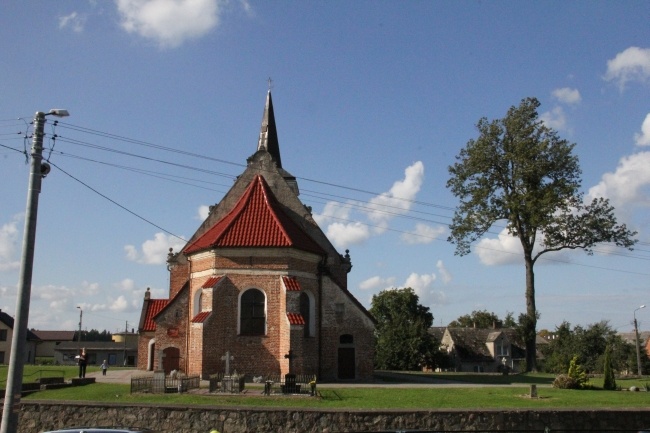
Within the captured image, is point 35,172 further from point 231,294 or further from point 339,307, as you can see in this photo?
point 339,307

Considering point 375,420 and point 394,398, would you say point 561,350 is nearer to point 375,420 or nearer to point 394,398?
point 394,398

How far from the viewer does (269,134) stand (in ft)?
159

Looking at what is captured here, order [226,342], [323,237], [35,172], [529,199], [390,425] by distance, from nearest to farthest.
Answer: [35,172] → [390,425] → [226,342] → [323,237] → [529,199]

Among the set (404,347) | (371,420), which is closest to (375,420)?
(371,420)

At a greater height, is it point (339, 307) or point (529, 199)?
point (529, 199)

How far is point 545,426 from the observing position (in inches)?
628

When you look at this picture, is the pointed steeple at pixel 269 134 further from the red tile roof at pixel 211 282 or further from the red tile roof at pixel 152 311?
the red tile roof at pixel 211 282

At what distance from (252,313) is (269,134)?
2363cm

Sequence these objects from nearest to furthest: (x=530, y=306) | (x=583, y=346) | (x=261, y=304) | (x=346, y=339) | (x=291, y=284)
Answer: (x=291, y=284) → (x=261, y=304) → (x=346, y=339) → (x=530, y=306) → (x=583, y=346)

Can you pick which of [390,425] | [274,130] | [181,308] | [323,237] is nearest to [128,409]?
[390,425]

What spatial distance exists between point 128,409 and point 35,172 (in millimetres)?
7247

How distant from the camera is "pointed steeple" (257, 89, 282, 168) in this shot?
47969 mm

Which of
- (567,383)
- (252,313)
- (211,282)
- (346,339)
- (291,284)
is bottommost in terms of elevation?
(567,383)

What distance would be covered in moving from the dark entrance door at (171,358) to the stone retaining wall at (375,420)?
519 inches
